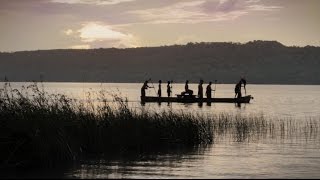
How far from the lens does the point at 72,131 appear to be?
18.3 metres

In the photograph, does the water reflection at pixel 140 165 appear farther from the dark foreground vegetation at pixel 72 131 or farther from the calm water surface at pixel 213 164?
the dark foreground vegetation at pixel 72 131

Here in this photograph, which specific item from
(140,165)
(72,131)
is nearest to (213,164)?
(140,165)

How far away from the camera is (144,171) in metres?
16.7

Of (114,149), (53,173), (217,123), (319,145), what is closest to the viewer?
(53,173)

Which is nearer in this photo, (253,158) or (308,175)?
(308,175)

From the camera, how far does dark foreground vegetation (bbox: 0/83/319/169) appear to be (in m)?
16.7

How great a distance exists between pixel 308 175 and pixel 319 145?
27.5 ft

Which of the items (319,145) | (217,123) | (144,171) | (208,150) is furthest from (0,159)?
(217,123)

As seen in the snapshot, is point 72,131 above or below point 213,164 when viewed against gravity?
above

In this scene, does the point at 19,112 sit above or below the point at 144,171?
above

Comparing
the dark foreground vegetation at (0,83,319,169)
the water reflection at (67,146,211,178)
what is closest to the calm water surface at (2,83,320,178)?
the water reflection at (67,146,211,178)

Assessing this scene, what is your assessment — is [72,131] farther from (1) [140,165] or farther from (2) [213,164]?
(2) [213,164]

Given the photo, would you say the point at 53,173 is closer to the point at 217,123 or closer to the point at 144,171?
the point at 144,171

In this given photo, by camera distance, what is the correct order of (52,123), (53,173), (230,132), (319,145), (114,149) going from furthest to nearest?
(230,132) → (319,145) → (114,149) → (52,123) → (53,173)
